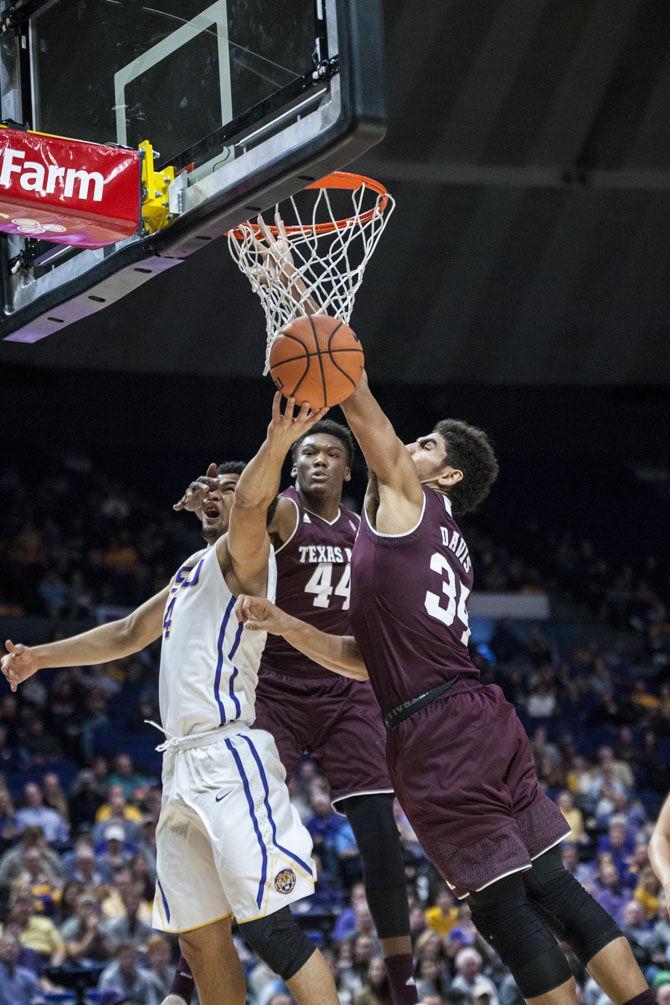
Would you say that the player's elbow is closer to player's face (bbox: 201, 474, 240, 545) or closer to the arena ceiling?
player's face (bbox: 201, 474, 240, 545)

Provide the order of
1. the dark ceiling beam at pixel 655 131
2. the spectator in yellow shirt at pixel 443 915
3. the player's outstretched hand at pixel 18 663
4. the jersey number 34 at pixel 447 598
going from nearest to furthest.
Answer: the jersey number 34 at pixel 447 598 < the player's outstretched hand at pixel 18 663 < the spectator in yellow shirt at pixel 443 915 < the dark ceiling beam at pixel 655 131

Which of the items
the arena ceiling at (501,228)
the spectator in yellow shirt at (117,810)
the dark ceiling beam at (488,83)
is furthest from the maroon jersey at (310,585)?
the dark ceiling beam at (488,83)

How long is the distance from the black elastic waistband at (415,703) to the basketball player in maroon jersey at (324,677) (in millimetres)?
1064

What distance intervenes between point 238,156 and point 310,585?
7.01 ft

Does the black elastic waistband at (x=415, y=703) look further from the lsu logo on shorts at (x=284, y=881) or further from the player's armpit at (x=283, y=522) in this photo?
the player's armpit at (x=283, y=522)

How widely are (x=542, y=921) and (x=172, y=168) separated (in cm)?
303

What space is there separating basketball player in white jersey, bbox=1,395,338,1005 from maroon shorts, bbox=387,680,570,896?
456 millimetres

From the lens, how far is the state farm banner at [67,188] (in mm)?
4730

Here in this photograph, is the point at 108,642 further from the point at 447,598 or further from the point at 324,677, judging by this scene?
the point at 447,598

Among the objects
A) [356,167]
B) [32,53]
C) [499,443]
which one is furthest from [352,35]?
[499,443]

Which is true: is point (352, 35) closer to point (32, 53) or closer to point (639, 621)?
point (32, 53)

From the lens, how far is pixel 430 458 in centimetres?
528

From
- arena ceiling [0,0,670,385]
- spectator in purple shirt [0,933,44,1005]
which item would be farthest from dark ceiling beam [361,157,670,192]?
spectator in purple shirt [0,933,44,1005]

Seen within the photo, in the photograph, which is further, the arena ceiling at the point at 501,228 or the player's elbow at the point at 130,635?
the arena ceiling at the point at 501,228
